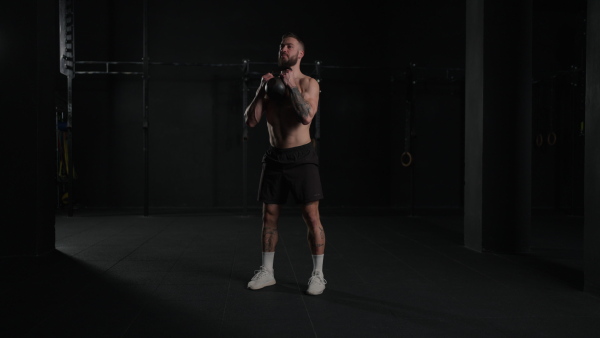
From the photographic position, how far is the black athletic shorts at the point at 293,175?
2594 mm

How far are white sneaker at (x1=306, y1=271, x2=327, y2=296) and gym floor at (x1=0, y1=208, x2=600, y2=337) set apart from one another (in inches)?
1.7

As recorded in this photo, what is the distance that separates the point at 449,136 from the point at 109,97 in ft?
17.7

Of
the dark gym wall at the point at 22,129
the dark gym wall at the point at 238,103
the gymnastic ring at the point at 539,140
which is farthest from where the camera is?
the dark gym wall at the point at 238,103

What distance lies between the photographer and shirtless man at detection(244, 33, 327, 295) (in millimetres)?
2551

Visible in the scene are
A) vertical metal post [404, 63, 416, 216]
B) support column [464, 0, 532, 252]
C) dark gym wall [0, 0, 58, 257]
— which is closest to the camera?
dark gym wall [0, 0, 58, 257]

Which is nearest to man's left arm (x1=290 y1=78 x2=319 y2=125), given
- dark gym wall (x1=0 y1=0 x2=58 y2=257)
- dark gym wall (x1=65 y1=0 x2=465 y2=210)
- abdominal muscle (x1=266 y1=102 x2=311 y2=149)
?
abdominal muscle (x1=266 y1=102 x2=311 y2=149)

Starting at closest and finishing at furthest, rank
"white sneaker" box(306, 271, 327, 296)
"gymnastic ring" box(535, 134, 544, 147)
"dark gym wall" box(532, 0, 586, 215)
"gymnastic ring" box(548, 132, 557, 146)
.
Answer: "white sneaker" box(306, 271, 327, 296)
"gymnastic ring" box(548, 132, 557, 146)
"gymnastic ring" box(535, 134, 544, 147)
"dark gym wall" box(532, 0, 586, 215)

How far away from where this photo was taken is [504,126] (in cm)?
387

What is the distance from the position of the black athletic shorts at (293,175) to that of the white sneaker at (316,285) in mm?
423

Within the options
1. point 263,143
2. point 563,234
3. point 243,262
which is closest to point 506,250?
point 563,234

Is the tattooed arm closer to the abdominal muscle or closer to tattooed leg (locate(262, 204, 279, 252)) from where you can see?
the abdominal muscle

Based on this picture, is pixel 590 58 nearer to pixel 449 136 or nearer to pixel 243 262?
pixel 243 262

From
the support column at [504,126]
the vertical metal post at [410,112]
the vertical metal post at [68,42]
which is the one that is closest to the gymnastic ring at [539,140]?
the vertical metal post at [410,112]

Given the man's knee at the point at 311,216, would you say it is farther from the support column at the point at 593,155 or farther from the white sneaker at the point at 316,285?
the support column at the point at 593,155
